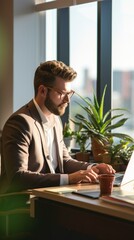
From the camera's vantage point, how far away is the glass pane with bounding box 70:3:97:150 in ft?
11.6

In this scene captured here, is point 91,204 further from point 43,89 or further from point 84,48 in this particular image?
point 84,48

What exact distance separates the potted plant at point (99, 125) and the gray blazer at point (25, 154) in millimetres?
583

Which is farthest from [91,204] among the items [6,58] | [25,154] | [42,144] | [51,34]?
[51,34]

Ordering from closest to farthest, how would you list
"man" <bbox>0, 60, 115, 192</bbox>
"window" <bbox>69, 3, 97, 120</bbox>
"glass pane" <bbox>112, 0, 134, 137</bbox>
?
"man" <bbox>0, 60, 115, 192</bbox>
"glass pane" <bbox>112, 0, 134, 137</bbox>
"window" <bbox>69, 3, 97, 120</bbox>

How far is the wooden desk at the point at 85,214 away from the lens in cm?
146

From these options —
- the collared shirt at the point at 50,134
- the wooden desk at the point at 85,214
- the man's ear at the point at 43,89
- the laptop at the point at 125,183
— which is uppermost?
the man's ear at the point at 43,89

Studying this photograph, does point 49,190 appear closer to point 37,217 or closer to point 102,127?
point 37,217

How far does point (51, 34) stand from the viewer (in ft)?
13.1

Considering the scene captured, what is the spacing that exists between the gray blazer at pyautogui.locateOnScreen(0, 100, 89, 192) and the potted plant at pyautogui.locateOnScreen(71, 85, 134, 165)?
0.58 metres

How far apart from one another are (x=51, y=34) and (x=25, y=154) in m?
2.03

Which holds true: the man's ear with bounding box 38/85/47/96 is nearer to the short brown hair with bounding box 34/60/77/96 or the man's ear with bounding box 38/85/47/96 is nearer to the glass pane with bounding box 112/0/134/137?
the short brown hair with bounding box 34/60/77/96

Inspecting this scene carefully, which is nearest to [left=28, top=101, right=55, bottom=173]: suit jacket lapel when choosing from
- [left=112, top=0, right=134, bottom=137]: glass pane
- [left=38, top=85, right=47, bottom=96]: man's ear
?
[left=38, top=85, right=47, bottom=96]: man's ear

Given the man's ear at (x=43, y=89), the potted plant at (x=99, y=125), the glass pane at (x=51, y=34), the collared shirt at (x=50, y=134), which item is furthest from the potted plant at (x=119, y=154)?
the glass pane at (x=51, y=34)

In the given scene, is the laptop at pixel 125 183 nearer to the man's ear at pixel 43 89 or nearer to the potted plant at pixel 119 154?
the potted plant at pixel 119 154
